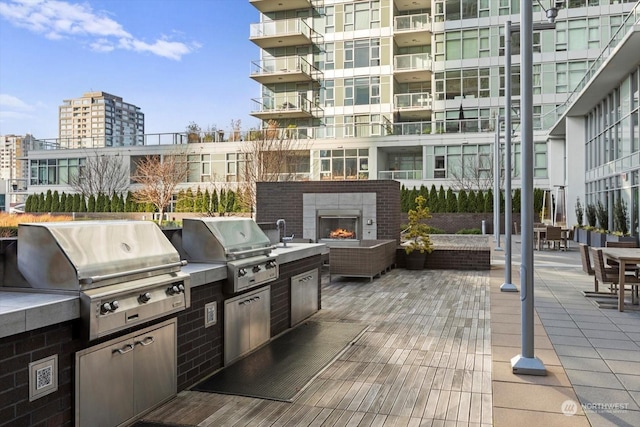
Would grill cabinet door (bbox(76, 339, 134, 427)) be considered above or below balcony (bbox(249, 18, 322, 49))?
below

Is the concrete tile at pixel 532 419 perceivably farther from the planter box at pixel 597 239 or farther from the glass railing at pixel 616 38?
the planter box at pixel 597 239

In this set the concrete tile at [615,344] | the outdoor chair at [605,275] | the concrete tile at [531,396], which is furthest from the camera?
the outdoor chair at [605,275]

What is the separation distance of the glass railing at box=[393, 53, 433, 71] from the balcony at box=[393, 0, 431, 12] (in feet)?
11.8

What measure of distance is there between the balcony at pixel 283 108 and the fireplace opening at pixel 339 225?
2266 cm

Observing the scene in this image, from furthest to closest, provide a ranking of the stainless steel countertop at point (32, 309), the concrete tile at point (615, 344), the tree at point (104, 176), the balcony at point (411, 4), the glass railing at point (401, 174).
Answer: the tree at point (104, 176), the balcony at point (411, 4), the glass railing at point (401, 174), the concrete tile at point (615, 344), the stainless steel countertop at point (32, 309)

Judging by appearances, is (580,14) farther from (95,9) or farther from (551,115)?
(95,9)

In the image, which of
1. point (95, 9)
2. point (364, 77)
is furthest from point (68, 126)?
point (364, 77)

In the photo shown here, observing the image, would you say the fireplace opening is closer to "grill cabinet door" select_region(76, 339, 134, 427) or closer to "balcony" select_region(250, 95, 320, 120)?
"grill cabinet door" select_region(76, 339, 134, 427)

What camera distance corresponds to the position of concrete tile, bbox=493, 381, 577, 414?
163 inches

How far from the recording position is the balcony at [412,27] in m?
34.5

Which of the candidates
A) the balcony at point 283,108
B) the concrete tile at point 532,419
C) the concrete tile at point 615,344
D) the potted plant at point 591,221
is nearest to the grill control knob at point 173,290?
the concrete tile at point 532,419

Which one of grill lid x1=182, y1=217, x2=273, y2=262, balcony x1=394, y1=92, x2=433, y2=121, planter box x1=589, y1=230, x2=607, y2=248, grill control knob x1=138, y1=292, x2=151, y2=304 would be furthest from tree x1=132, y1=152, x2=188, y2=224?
grill control knob x1=138, y1=292, x2=151, y2=304

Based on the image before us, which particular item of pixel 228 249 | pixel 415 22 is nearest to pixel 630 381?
pixel 228 249

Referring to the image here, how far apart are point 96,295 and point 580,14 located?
3456 centimetres
